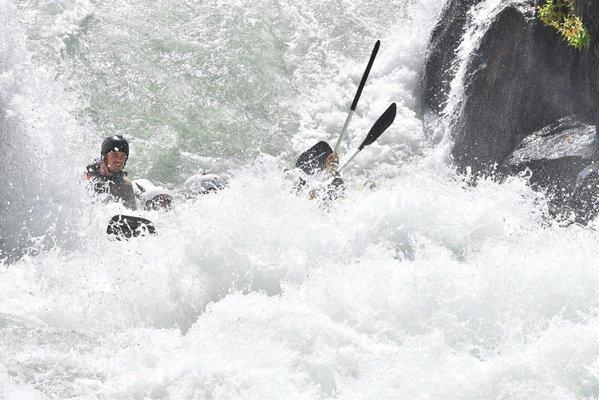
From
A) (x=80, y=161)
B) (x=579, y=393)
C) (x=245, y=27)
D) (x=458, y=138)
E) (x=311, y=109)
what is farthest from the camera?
(x=245, y=27)

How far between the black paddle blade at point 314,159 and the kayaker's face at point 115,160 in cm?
177

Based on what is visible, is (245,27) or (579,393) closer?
(579,393)

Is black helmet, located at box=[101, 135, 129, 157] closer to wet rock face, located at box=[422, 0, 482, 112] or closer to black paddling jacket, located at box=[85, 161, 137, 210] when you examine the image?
black paddling jacket, located at box=[85, 161, 137, 210]

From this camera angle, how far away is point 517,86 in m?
7.65

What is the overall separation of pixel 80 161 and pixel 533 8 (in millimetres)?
4731

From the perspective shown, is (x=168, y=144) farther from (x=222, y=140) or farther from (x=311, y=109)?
(x=311, y=109)

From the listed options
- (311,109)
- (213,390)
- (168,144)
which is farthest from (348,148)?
(213,390)

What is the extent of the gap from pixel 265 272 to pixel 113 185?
2.26m

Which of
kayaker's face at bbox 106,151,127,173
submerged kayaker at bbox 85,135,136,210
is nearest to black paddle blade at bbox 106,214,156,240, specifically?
submerged kayaker at bbox 85,135,136,210

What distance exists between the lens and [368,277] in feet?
17.6

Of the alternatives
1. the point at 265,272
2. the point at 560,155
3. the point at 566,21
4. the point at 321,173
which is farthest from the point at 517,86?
the point at 265,272

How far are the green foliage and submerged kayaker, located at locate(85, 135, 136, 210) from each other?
14.3 feet

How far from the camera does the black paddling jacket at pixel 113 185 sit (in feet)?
23.2

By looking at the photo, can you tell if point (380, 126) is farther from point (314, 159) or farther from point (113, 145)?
point (113, 145)
